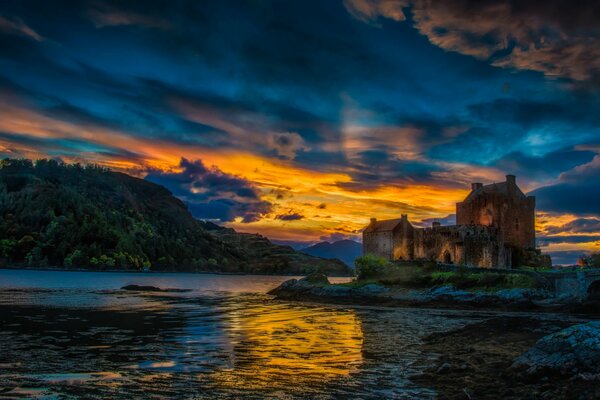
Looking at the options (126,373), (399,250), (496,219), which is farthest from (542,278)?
(126,373)

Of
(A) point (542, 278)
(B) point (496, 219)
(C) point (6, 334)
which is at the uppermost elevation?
(B) point (496, 219)

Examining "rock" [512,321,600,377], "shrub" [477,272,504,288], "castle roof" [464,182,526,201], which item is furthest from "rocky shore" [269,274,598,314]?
"rock" [512,321,600,377]

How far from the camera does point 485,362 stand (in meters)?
16.0

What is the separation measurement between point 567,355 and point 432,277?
135ft

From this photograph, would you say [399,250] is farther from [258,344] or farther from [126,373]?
[126,373]

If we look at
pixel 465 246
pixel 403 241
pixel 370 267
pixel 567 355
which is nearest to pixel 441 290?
pixel 370 267

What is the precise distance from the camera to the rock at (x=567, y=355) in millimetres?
12328

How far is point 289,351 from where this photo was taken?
19.5m

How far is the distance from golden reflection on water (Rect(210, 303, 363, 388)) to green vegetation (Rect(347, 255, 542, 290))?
22.2 metres

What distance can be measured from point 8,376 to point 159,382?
4224 mm

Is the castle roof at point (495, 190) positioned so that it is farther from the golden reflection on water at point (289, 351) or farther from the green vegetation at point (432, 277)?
the golden reflection on water at point (289, 351)

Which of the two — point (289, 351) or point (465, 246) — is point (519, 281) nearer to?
point (465, 246)

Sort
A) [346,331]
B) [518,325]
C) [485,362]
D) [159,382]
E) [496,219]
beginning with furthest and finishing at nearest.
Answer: [496,219], [346,331], [518,325], [485,362], [159,382]

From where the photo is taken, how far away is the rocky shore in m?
42.2
